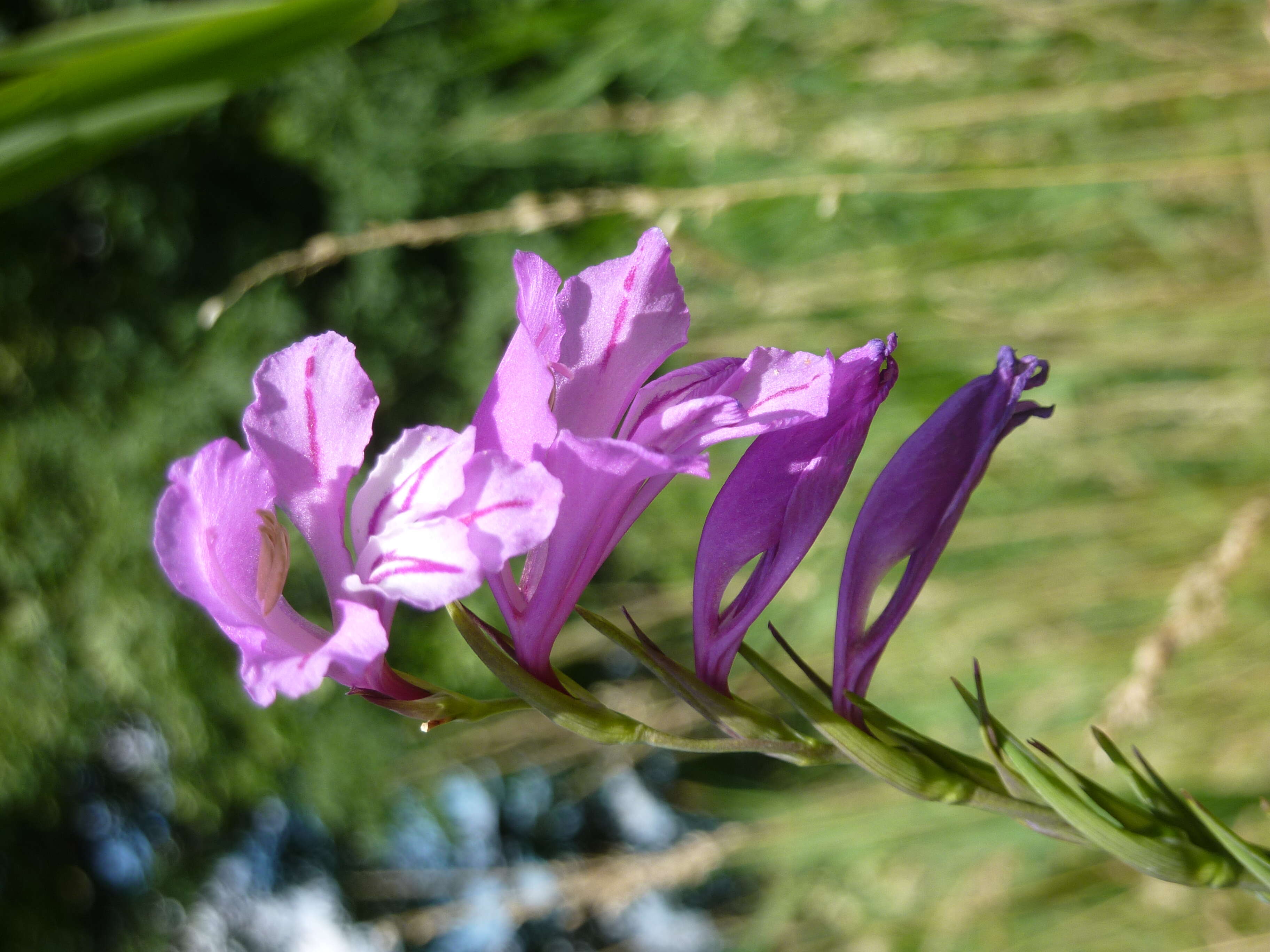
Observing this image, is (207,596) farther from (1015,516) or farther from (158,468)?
(158,468)

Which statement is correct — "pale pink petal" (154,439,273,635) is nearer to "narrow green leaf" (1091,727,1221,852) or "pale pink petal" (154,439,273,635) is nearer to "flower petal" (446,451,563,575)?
"flower petal" (446,451,563,575)

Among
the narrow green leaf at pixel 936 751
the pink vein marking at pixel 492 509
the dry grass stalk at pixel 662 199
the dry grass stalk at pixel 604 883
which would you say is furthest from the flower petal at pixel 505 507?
the dry grass stalk at pixel 604 883

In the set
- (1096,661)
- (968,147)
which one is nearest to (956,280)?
(968,147)

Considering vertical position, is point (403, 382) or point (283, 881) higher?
point (403, 382)

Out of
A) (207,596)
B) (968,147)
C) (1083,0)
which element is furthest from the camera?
(968,147)

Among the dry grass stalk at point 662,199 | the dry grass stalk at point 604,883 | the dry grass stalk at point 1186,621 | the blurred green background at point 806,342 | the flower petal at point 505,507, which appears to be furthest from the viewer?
the blurred green background at point 806,342

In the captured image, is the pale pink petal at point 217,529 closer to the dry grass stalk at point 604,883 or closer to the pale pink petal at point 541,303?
the pale pink petal at point 541,303

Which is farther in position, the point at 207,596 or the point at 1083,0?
the point at 1083,0
